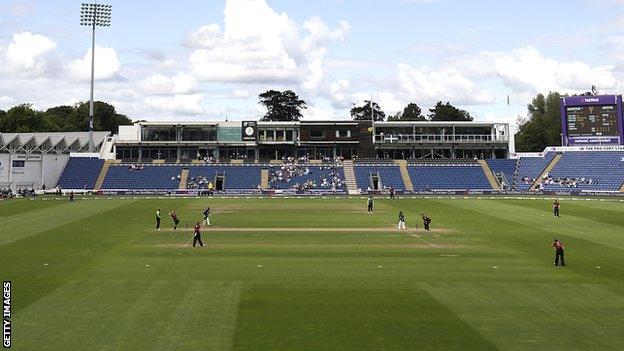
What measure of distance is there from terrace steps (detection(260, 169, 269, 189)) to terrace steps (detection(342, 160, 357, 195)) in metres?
12.8

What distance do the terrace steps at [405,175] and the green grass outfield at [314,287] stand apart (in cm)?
4767

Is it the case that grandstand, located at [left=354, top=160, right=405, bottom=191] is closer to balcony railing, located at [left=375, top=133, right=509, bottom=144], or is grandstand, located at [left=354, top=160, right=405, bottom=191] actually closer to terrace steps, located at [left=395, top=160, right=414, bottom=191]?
terrace steps, located at [left=395, top=160, right=414, bottom=191]

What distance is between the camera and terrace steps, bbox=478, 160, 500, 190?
9425cm

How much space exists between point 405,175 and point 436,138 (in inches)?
610

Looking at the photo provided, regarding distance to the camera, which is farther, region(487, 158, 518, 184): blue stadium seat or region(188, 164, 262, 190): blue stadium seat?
region(487, 158, 518, 184): blue stadium seat

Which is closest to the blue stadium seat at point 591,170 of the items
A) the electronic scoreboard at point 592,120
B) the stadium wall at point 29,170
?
the electronic scoreboard at point 592,120

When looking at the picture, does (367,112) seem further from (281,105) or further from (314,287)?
(314,287)

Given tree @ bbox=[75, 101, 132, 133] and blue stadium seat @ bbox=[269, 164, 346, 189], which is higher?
tree @ bbox=[75, 101, 132, 133]

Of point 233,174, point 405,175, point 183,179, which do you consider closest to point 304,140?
point 233,174

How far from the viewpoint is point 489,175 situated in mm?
A: 97688

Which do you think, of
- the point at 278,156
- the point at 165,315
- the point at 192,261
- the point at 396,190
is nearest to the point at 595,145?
the point at 396,190

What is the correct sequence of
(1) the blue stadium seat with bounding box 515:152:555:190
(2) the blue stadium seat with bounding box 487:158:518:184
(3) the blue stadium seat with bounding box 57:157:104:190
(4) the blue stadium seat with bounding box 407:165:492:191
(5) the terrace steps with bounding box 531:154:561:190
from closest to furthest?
(3) the blue stadium seat with bounding box 57:157:104:190 → (5) the terrace steps with bounding box 531:154:561:190 → (4) the blue stadium seat with bounding box 407:165:492:191 → (1) the blue stadium seat with bounding box 515:152:555:190 → (2) the blue stadium seat with bounding box 487:158:518:184

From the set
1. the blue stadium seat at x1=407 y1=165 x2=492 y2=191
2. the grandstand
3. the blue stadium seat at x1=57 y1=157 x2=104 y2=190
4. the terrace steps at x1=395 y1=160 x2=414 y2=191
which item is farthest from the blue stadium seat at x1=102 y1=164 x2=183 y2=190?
the blue stadium seat at x1=407 y1=165 x2=492 y2=191

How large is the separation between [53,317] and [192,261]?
34.8 feet
